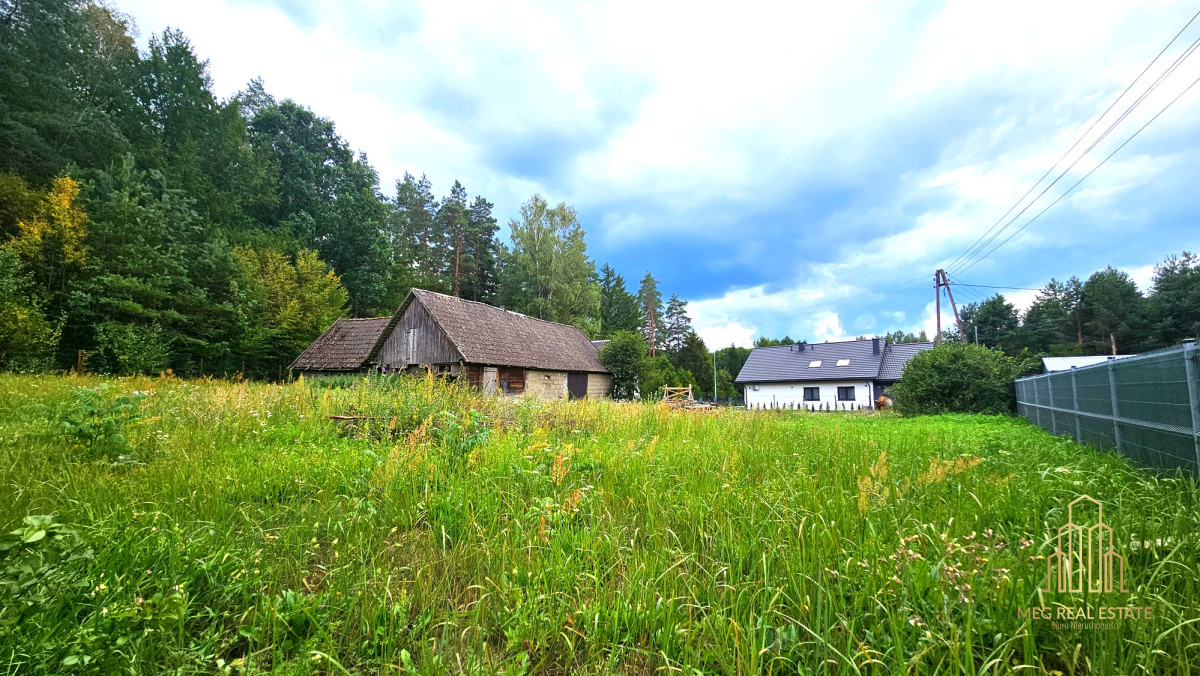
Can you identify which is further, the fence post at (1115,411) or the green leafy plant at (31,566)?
the fence post at (1115,411)

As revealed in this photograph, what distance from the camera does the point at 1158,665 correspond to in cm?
145

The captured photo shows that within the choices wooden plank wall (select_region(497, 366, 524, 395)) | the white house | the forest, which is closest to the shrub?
the forest

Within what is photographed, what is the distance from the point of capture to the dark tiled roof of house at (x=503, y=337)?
17.8m

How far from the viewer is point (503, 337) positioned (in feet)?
67.4

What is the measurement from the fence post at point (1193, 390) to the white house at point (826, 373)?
26987 mm

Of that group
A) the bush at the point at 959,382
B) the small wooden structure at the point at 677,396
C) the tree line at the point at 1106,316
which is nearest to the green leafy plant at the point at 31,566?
the small wooden structure at the point at 677,396

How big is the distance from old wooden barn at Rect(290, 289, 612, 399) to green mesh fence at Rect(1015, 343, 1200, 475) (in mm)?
13511

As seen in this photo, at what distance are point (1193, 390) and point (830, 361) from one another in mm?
32192

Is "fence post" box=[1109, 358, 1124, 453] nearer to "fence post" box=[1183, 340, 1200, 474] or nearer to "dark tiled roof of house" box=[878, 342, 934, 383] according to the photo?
"fence post" box=[1183, 340, 1200, 474]

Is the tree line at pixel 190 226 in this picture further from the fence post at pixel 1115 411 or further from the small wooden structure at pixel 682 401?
the fence post at pixel 1115 411

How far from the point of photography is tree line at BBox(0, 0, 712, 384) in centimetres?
1689

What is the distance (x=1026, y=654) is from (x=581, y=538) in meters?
1.91
